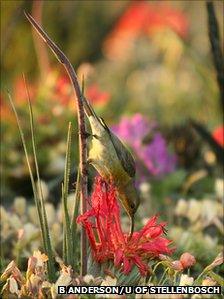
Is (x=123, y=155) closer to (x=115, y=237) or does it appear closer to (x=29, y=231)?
(x=115, y=237)

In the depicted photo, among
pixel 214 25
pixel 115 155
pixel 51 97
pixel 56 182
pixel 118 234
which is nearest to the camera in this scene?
pixel 115 155

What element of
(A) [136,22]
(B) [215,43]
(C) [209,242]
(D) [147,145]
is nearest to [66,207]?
(C) [209,242]

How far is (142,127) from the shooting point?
3494 millimetres

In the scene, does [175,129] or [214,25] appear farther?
[175,129]

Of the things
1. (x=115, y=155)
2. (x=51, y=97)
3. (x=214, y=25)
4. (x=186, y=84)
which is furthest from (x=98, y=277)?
(x=186, y=84)

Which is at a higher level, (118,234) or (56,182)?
(118,234)

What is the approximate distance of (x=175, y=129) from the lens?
3.79m

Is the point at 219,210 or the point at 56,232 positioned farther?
the point at 219,210

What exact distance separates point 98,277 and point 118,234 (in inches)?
4.6

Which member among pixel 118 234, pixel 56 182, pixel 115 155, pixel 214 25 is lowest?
pixel 56 182

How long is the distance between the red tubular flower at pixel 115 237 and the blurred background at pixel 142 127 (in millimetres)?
113

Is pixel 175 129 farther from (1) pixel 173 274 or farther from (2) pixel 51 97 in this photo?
(1) pixel 173 274

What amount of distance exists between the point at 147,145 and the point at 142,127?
0.28ft

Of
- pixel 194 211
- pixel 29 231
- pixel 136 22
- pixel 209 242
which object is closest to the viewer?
pixel 29 231
